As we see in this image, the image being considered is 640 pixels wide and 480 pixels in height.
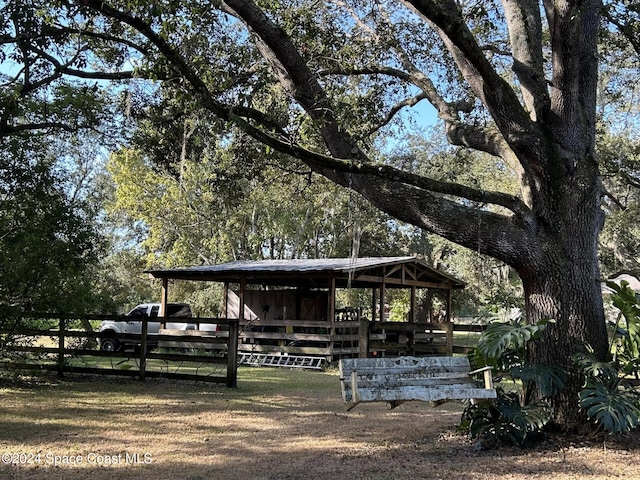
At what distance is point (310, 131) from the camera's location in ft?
26.3

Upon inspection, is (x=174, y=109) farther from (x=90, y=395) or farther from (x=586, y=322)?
(x=586, y=322)

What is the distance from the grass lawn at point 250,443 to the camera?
560 cm

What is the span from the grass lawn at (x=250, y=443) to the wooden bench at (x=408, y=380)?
669 millimetres

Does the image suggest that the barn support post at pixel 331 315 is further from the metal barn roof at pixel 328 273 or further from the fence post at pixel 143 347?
the fence post at pixel 143 347

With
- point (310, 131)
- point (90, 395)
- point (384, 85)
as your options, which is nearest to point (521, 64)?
point (310, 131)

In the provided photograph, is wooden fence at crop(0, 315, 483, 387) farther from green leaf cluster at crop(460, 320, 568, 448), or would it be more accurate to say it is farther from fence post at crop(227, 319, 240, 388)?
green leaf cluster at crop(460, 320, 568, 448)

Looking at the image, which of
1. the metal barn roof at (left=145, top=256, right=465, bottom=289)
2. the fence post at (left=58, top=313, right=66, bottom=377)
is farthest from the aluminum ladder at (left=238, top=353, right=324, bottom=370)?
the fence post at (left=58, top=313, right=66, bottom=377)

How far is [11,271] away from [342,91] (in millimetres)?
6254

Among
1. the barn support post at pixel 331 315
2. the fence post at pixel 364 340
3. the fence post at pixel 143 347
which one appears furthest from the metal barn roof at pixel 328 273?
the fence post at pixel 143 347

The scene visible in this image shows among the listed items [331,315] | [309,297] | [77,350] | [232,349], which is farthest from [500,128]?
[309,297]

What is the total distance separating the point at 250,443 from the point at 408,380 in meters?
2.03

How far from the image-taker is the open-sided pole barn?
658 inches

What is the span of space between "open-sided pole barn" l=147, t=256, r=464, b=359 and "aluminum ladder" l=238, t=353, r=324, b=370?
0.19 meters

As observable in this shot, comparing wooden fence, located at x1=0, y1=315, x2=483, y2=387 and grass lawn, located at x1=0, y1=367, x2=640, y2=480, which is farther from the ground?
wooden fence, located at x1=0, y1=315, x2=483, y2=387
